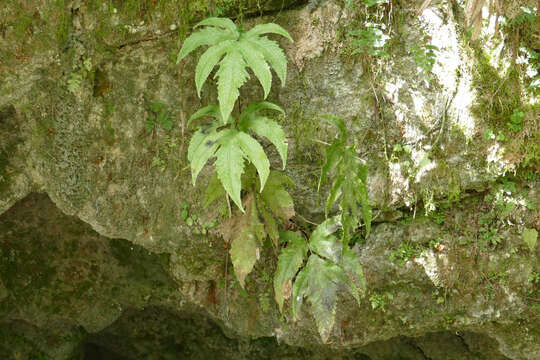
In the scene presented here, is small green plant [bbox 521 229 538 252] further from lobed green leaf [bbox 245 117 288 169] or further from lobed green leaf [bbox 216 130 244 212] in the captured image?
lobed green leaf [bbox 216 130 244 212]

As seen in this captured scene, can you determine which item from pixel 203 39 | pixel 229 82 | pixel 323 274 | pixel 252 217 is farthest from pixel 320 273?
pixel 203 39

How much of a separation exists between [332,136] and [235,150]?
110cm

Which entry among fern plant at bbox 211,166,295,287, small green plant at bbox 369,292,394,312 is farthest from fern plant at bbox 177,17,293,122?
small green plant at bbox 369,292,394,312

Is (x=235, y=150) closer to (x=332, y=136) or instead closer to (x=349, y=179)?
(x=349, y=179)

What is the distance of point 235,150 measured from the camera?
2395 millimetres

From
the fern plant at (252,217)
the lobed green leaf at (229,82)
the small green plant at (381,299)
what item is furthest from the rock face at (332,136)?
the lobed green leaf at (229,82)

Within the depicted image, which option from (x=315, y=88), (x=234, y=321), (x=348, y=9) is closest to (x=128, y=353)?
(x=234, y=321)

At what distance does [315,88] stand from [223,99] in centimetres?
118

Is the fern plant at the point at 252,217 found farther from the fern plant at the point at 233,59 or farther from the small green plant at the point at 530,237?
the small green plant at the point at 530,237

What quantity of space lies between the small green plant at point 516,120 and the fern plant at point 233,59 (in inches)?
69.6

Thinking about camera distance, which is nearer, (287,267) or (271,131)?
(271,131)

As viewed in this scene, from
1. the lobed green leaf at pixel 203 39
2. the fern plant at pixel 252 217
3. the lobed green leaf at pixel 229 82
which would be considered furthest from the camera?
the fern plant at pixel 252 217

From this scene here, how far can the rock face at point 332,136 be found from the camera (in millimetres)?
3201

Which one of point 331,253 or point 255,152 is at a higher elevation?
point 255,152
